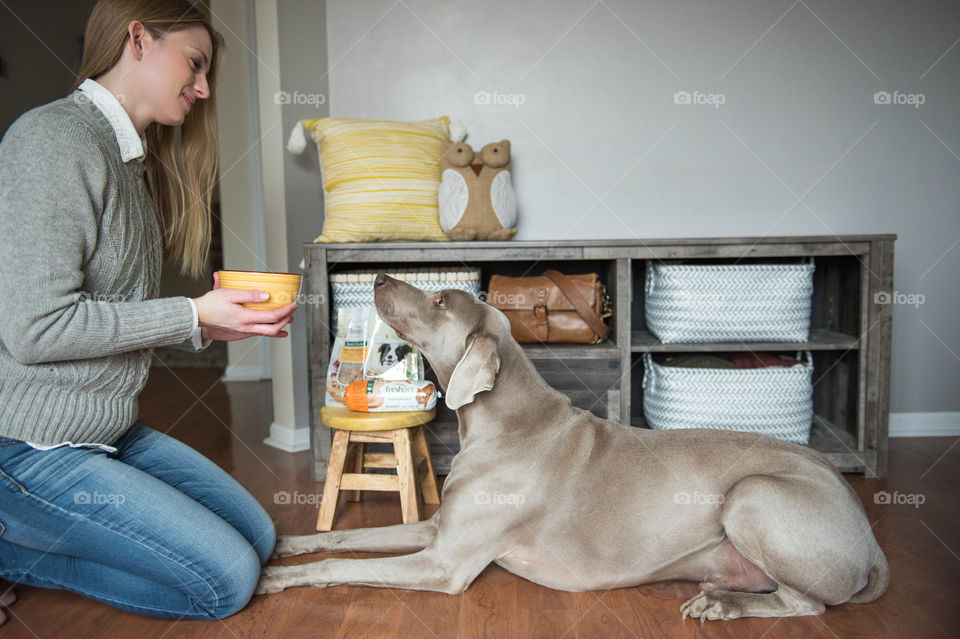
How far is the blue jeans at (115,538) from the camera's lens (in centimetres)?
146

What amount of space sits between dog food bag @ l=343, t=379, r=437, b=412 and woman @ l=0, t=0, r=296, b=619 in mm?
533

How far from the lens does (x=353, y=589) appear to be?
1.84 m

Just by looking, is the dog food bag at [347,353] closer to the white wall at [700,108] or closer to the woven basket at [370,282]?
the woven basket at [370,282]

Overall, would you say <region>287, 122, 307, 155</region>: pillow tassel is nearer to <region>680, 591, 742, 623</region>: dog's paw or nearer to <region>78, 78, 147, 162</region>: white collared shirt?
<region>78, 78, 147, 162</region>: white collared shirt

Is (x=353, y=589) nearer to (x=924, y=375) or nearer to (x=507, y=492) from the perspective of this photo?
(x=507, y=492)

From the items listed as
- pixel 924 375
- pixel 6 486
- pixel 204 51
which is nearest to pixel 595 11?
pixel 204 51

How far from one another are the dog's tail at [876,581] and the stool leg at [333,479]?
58.2 inches

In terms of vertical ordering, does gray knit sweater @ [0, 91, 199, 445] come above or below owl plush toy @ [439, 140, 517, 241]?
below

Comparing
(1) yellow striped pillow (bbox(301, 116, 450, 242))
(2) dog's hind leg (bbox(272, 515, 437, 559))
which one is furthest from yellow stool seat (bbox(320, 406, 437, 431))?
(1) yellow striped pillow (bbox(301, 116, 450, 242))

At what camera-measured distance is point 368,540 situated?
194 cm

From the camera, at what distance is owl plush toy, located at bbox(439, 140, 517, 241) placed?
284 cm

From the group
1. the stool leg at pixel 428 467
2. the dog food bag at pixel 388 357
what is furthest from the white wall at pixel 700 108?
the stool leg at pixel 428 467

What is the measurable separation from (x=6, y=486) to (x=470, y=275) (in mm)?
1641

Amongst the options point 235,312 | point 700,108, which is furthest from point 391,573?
point 700,108
